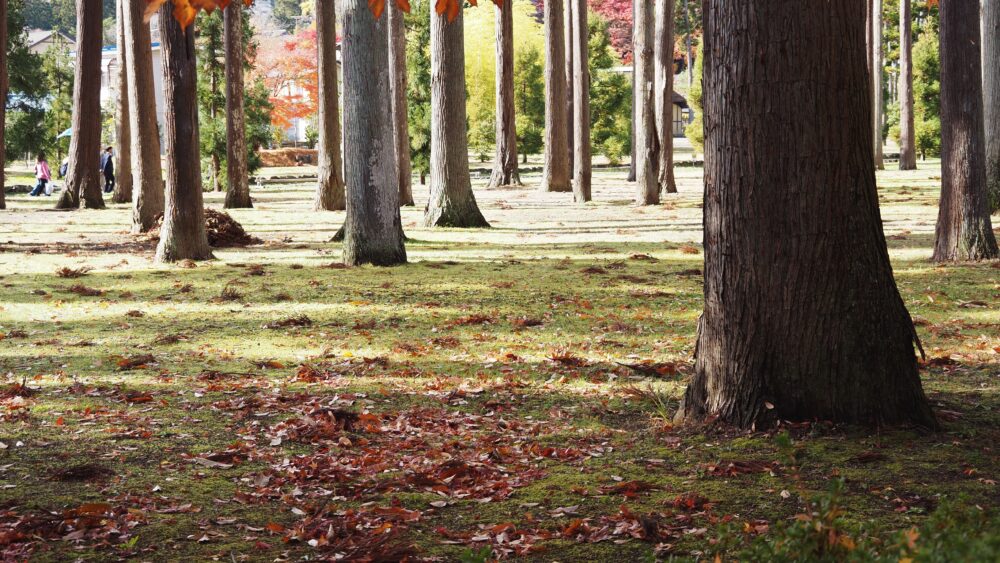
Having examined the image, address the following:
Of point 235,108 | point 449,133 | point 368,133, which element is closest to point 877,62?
point 235,108

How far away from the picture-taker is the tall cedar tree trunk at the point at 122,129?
21.8 m

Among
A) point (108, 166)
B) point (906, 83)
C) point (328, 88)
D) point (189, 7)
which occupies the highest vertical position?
point (906, 83)

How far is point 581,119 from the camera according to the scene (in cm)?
2395

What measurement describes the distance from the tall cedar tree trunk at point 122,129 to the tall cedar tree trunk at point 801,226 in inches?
725

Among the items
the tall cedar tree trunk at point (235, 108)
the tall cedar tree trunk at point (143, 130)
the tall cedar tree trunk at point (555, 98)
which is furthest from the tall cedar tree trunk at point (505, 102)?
the tall cedar tree trunk at point (143, 130)

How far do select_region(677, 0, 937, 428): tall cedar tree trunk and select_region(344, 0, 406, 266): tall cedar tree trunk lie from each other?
25.0ft

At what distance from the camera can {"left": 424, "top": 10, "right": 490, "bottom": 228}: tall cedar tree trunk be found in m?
16.3

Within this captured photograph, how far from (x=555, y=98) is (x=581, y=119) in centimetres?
183

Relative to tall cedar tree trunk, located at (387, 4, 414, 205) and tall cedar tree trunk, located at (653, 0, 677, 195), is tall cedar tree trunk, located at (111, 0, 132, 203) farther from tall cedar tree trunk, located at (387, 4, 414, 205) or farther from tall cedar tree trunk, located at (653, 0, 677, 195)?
tall cedar tree trunk, located at (653, 0, 677, 195)

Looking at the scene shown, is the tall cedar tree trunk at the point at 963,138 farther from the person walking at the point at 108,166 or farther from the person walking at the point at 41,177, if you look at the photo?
the person walking at the point at 108,166

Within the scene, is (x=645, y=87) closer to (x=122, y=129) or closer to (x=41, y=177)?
(x=122, y=129)

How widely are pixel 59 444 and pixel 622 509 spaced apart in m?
2.80

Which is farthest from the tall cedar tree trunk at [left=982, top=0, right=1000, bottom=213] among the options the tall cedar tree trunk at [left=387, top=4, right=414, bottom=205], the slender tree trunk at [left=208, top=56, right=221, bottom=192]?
the slender tree trunk at [left=208, top=56, right=221, bottom=192]

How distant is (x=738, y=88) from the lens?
461cm
